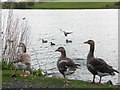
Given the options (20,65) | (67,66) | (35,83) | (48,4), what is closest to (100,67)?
(67,66)

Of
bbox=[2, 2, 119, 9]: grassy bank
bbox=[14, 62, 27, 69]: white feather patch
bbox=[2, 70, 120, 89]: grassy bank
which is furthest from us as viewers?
bbox=[2, 2, 119, 9]: grassy bank

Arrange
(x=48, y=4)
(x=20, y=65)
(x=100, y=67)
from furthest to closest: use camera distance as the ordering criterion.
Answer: (x=48, y=4) → (x=20, y=65) → (x=100, y=67)

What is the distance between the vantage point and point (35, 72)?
8.86 m

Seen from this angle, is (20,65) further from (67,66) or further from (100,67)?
(100,67)

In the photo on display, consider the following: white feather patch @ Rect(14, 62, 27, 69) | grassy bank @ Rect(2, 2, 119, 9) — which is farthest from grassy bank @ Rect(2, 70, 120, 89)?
grassy bank @ Rect(2, 2, 119, 9)

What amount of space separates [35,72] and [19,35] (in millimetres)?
1904

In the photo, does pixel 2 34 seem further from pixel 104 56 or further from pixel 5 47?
pixel 104 56

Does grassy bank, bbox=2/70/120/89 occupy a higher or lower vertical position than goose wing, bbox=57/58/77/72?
lower

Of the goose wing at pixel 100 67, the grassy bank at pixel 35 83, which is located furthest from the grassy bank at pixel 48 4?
the goose wing at pixel 100 67

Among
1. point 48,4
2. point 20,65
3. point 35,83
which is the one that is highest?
point 48,4

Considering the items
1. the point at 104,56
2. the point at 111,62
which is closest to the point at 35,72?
the point at 111,62

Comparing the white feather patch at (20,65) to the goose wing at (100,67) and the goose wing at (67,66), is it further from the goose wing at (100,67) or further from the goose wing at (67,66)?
the goose wing at (100,67)

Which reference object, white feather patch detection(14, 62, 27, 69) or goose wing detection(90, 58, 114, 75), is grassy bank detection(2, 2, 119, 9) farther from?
goose wing detection(90, 58, 114, 75)

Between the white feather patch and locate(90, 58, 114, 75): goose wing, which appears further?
the white feather patch
